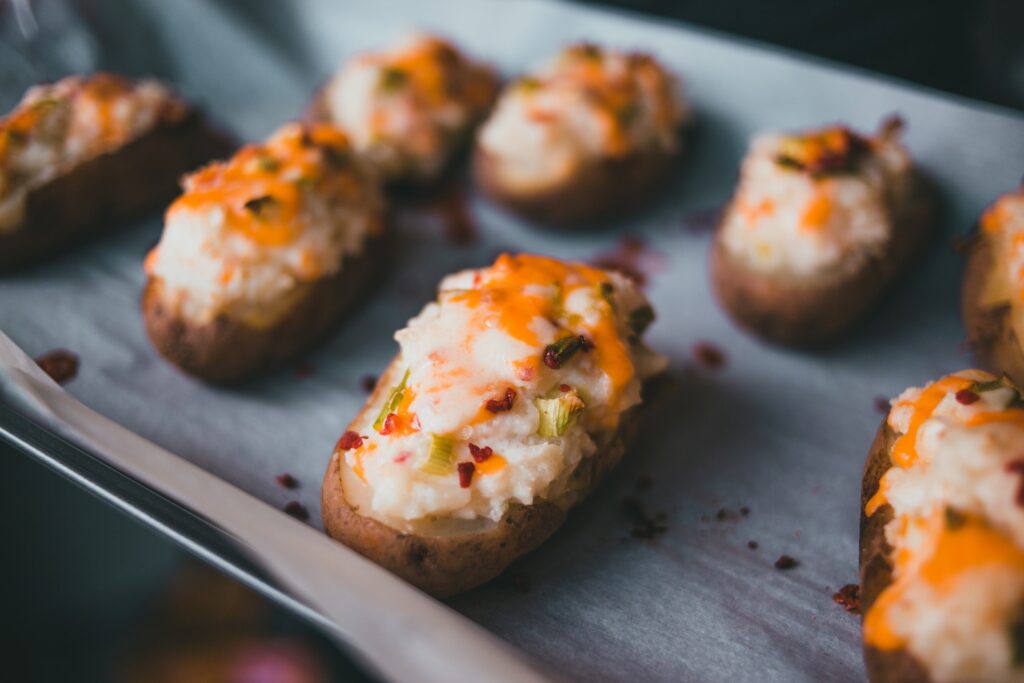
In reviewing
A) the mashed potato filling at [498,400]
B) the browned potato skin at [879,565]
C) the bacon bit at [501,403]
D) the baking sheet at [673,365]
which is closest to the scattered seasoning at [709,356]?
the baking sheet at [673,365]

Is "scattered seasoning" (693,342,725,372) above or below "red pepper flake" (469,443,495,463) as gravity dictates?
below

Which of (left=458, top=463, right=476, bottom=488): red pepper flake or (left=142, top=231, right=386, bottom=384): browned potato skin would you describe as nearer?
(left=458, top=463, right=476, bottom=488): red pepper flake

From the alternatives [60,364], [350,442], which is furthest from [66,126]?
[350,442]

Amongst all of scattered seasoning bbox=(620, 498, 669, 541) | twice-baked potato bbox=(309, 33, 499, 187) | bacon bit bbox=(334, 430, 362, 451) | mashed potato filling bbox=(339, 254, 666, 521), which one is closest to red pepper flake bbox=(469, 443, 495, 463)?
mashed potato filling bbox=(339, 254, 666, 521)

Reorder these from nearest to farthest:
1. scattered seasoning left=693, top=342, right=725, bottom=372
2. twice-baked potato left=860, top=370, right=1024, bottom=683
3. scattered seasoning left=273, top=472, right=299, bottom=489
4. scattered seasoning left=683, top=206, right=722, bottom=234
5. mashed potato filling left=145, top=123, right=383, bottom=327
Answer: twice-baked potato left=860, top=370, right=1024, bottom=683, scattered seasoning left=273, top=472, right=299, bottom=489, mashed potato filling left=145, top=123, right=383, bottom=327, scattered seasoning left=693, top=342, right=725, bottom=372, scattered seasoning left=683, top=206, right=722, bottom=234

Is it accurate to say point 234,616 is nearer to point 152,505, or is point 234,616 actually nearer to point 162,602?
point 162,602

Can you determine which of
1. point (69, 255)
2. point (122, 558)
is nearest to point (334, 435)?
point (122, 558)

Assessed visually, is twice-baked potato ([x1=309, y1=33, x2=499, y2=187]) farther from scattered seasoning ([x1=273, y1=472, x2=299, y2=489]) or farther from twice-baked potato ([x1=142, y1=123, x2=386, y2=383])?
scattered seasoning ([x1=273, y1=472, x2=299, y2=489])
